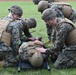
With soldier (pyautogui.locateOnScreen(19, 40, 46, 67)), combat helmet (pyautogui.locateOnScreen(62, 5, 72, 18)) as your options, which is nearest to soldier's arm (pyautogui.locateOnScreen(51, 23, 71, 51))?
soldier (pyautogui.locateOnScreen(19, 40, 46, 67))

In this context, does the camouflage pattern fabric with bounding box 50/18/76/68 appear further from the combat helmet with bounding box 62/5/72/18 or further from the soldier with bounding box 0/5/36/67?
the combat helmet with bounding box 62/5/72/18

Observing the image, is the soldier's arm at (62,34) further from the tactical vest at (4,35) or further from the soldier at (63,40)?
the tactical vest at (4,35)

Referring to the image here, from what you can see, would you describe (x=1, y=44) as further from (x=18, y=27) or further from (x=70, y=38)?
(x=70, y=38)

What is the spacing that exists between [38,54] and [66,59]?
0.60 metres

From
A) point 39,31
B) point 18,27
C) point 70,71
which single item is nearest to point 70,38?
point 70,71

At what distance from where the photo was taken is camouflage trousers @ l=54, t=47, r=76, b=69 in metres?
5.52

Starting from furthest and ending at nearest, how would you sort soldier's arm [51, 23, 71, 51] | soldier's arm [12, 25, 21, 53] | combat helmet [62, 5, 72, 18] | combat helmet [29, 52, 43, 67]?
combat helmet [62, 5, 72, 18] < soldier's arm [12, 25, 21, 53] < soldier's arm [51, 23, 71, 51] < combat helmet [29, 52, 43, 67]

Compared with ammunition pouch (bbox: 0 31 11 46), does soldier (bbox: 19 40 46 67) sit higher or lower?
lower

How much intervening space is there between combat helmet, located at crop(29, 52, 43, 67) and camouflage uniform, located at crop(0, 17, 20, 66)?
1.44ft

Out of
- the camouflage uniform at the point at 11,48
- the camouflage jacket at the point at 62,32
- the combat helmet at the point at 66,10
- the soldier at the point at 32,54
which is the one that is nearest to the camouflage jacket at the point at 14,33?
the camouflage uniform at the point at 11,48

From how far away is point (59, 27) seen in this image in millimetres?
5473

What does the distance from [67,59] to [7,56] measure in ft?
3.91

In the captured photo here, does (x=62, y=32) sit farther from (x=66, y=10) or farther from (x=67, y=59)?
(x=66, y=10)

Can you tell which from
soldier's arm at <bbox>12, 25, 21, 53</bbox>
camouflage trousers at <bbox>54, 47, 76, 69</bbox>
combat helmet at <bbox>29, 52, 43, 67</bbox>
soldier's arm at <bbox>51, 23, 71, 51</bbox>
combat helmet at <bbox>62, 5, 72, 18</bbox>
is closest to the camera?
combat helmet at <bbox>29, 52, 43, 67</bbox>
